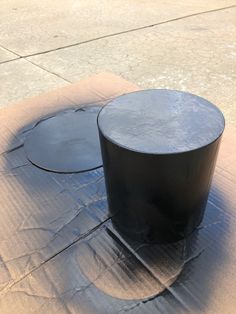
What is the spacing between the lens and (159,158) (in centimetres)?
116

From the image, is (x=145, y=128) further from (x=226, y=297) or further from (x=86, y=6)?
(x=86, y=6)

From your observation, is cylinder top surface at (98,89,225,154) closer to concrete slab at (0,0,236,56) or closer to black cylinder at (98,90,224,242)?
black cylinder at (98,90,224,242)

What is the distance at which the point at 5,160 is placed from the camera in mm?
2051

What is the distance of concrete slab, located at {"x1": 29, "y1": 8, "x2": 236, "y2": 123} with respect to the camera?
328cm

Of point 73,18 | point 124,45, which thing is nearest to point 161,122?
point 124,45

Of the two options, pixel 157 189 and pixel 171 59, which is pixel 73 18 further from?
pixel 157 189

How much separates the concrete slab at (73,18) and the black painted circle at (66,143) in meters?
2.17

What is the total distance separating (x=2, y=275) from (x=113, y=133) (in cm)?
77

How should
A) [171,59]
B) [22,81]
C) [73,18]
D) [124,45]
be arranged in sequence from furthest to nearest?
[73,18], [124,45], [171,59], [22,81]

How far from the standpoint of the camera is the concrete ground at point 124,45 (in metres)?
3.37

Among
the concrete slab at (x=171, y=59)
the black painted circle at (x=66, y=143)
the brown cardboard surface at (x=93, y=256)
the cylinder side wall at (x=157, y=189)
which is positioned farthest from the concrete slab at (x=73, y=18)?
the cylinder side wall at (x=157, y=189)

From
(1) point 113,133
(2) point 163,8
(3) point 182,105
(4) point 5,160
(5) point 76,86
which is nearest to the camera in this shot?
(1) point 113,133

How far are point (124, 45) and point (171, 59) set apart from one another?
0.77 metres

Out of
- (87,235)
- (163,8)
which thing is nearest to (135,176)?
(87,235)
